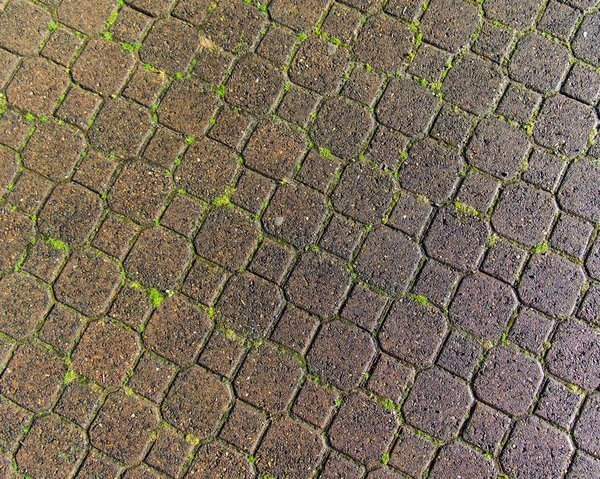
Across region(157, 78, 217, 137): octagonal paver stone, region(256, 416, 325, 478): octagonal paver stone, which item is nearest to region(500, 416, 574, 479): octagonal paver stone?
region(256, 416, 325, 478): octagonal paver stone

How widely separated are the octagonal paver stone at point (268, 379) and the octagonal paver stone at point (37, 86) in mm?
1978

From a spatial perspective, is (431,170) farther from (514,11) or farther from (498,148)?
(514,11)

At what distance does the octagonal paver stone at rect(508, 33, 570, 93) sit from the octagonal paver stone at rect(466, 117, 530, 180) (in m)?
0.33

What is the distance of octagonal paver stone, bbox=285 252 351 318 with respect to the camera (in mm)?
3244

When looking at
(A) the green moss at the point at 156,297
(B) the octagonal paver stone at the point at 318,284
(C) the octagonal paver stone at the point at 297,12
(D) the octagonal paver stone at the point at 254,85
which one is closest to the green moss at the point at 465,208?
(B) the octagonal paver stone at the point at 318,284

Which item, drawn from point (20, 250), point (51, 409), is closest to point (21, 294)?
point (20, 250)

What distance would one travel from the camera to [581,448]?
10.2 ft

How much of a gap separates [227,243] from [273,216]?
31 cm

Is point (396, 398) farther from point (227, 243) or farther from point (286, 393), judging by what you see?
point (227, 243)

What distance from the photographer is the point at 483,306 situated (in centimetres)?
323

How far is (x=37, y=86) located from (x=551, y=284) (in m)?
3.34

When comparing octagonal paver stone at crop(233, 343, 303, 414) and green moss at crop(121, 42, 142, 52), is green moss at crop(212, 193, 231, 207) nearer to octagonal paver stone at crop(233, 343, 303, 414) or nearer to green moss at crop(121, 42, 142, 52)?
octagonal paver stone at crop(233, 343, 303, 414)

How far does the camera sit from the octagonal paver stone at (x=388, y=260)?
10.7 feet

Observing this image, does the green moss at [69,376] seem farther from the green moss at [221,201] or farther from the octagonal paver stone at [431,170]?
the octagonal paver stone at [431,170]
